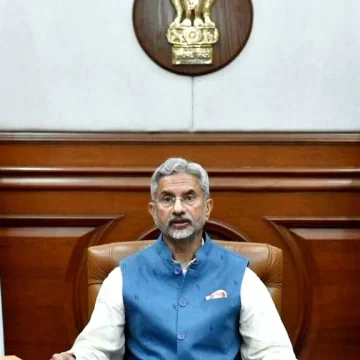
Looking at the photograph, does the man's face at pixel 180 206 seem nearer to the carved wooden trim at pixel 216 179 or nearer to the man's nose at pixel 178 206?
the man's nose at pixel 178 206

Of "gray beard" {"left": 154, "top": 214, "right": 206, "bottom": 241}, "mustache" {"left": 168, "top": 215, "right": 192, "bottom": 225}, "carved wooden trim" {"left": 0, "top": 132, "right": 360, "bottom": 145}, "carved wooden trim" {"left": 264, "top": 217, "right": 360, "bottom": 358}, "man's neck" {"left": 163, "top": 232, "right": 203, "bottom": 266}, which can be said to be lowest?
"carved wooden trim" {"left": 264, "top": 217, "right": 360, "bottom": 358}

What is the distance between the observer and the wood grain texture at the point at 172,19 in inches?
118

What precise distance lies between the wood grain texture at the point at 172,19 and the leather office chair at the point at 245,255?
0.85 metres

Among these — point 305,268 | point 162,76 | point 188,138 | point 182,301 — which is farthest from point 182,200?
point 305,268

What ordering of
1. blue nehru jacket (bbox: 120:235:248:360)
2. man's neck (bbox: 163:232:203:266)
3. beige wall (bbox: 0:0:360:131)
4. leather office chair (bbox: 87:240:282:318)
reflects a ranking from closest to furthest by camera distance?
blue nehru jacket (bbox: 120:235:248:360), man's neck (bbox: 163:232:203:266), leather office chair (bbox: 87:240:282:318), beige wall (bbox: 0:0:360:131)

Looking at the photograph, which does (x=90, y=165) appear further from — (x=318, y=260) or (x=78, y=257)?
(x=318, y=260)

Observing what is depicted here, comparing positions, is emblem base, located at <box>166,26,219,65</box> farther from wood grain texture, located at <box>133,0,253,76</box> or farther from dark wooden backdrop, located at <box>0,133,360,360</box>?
dark wooden backdrop, located at <box>0,133,360,360</box>

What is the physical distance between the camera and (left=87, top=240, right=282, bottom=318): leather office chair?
2477 millimetres

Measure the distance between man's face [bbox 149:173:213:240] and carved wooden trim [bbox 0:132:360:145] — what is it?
2.40ft

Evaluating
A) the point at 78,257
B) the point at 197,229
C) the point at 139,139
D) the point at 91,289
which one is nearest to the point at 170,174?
the point at 197,229

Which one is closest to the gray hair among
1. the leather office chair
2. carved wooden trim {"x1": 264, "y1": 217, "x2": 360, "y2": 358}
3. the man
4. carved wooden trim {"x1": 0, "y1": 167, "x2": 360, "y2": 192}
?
the man

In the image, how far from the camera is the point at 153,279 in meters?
2.29

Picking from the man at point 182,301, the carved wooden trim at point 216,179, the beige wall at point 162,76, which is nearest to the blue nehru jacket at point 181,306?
the man at point 182,301

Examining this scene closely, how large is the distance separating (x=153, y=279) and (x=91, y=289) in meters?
0.32
